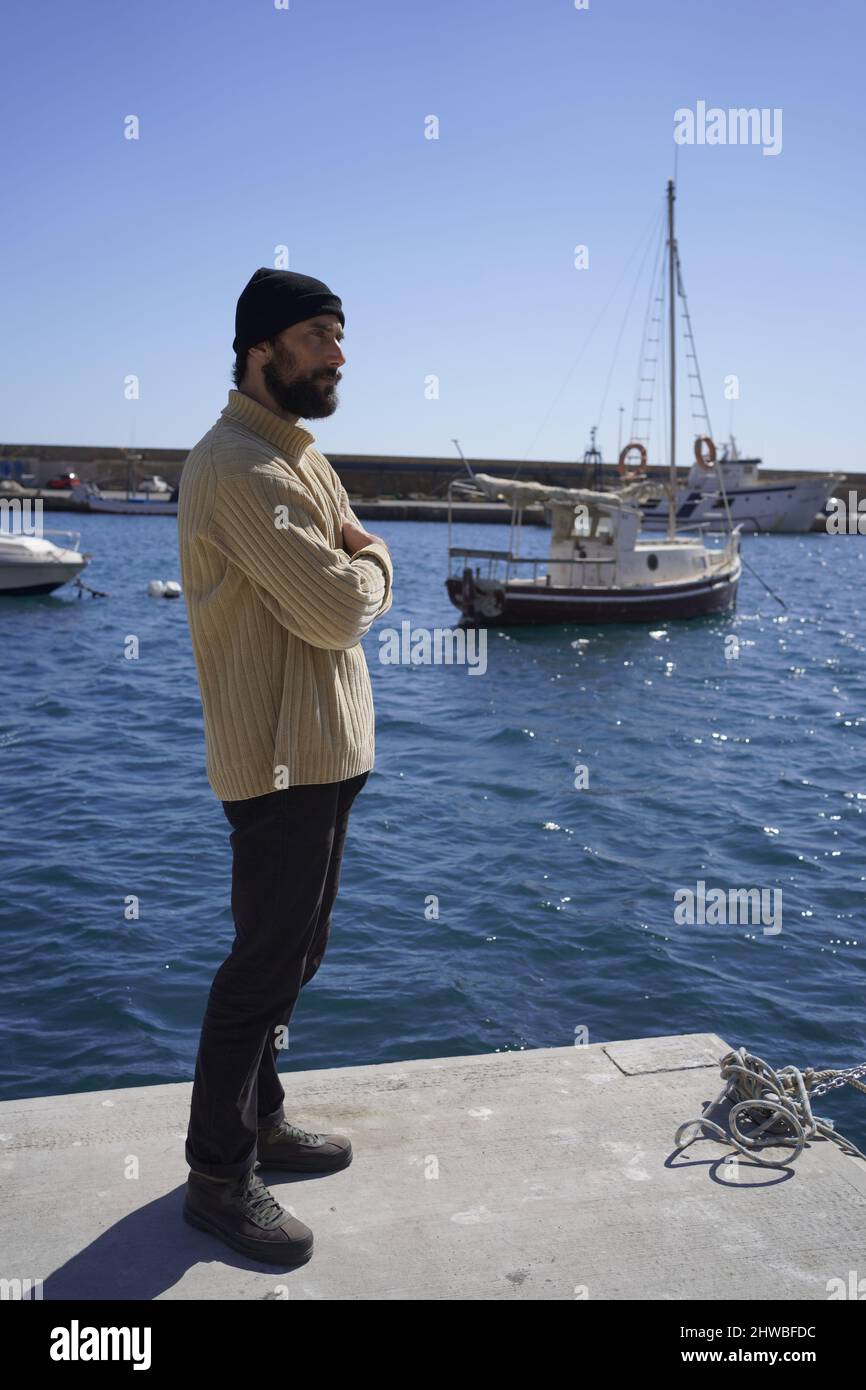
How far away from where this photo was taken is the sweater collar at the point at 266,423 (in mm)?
2758

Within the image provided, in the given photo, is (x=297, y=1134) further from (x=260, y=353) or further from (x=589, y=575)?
(x=589, y=575)

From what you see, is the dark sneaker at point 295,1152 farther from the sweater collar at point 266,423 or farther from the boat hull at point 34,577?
the boat hull at point 34,577

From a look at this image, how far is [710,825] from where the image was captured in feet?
33.9

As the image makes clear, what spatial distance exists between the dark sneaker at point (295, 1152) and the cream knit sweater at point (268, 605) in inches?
36.3

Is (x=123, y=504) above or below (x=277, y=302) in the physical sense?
above

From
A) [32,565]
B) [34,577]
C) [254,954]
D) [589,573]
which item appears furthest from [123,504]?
[254,954]

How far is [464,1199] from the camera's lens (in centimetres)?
290

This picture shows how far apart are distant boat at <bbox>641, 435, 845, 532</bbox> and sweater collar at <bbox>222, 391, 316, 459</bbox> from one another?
189ft

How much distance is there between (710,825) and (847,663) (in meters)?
11.7

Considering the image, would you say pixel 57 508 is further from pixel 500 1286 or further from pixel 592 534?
pixel 500 1286

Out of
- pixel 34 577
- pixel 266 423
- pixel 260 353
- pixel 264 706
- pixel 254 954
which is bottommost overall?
pixel 254 954

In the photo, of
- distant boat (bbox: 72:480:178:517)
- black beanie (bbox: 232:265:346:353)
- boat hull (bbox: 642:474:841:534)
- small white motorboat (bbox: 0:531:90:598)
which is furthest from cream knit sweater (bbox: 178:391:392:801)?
distant boat (bbox: 72:480:178:517)

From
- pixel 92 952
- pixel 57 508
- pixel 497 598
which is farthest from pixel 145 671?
pixel 57 508

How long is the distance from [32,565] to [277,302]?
78.1ft
